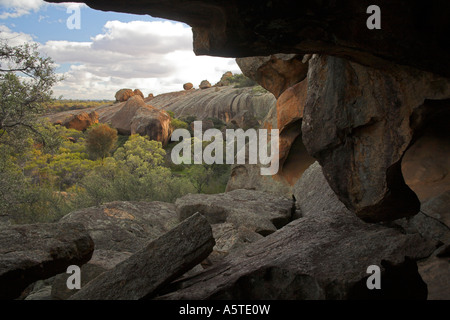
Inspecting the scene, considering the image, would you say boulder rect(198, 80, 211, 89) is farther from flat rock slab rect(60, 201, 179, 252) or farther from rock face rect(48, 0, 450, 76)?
rock face rect(48, 0, 450, 76)

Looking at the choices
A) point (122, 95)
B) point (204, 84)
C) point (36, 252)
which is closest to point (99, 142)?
point (122, 95)

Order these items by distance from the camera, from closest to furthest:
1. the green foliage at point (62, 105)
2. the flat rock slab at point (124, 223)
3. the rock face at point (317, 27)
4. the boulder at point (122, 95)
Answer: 1. the rock face at point (317, 27)
2. the flat rock slab at point (124, 223)
3. the green foliage at point (62, 105)
4. the boulder at point (122, 95)

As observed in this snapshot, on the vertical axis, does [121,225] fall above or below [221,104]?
below

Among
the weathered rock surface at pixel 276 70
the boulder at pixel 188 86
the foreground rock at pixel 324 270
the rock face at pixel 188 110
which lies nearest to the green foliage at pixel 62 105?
the rock face at pixel 188 110

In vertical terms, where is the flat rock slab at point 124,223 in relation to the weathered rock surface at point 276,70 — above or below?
below

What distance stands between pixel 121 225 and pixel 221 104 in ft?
131

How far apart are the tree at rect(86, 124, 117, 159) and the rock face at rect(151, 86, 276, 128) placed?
41.5ft

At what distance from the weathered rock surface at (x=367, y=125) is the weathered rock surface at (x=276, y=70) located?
603 centimetres

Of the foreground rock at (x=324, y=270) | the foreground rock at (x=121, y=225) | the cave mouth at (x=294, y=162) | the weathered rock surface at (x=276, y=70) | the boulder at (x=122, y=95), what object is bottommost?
the foreground rock at (x=121, y=225)

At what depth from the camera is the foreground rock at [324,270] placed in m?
4.32

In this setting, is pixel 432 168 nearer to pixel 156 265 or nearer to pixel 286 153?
pixel 156 265

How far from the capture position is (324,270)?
4.49 meters

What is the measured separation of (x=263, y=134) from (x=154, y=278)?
431 inches

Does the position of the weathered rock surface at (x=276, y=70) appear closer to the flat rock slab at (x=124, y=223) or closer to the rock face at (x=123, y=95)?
the flat rock slab at (x=124, y=223)
